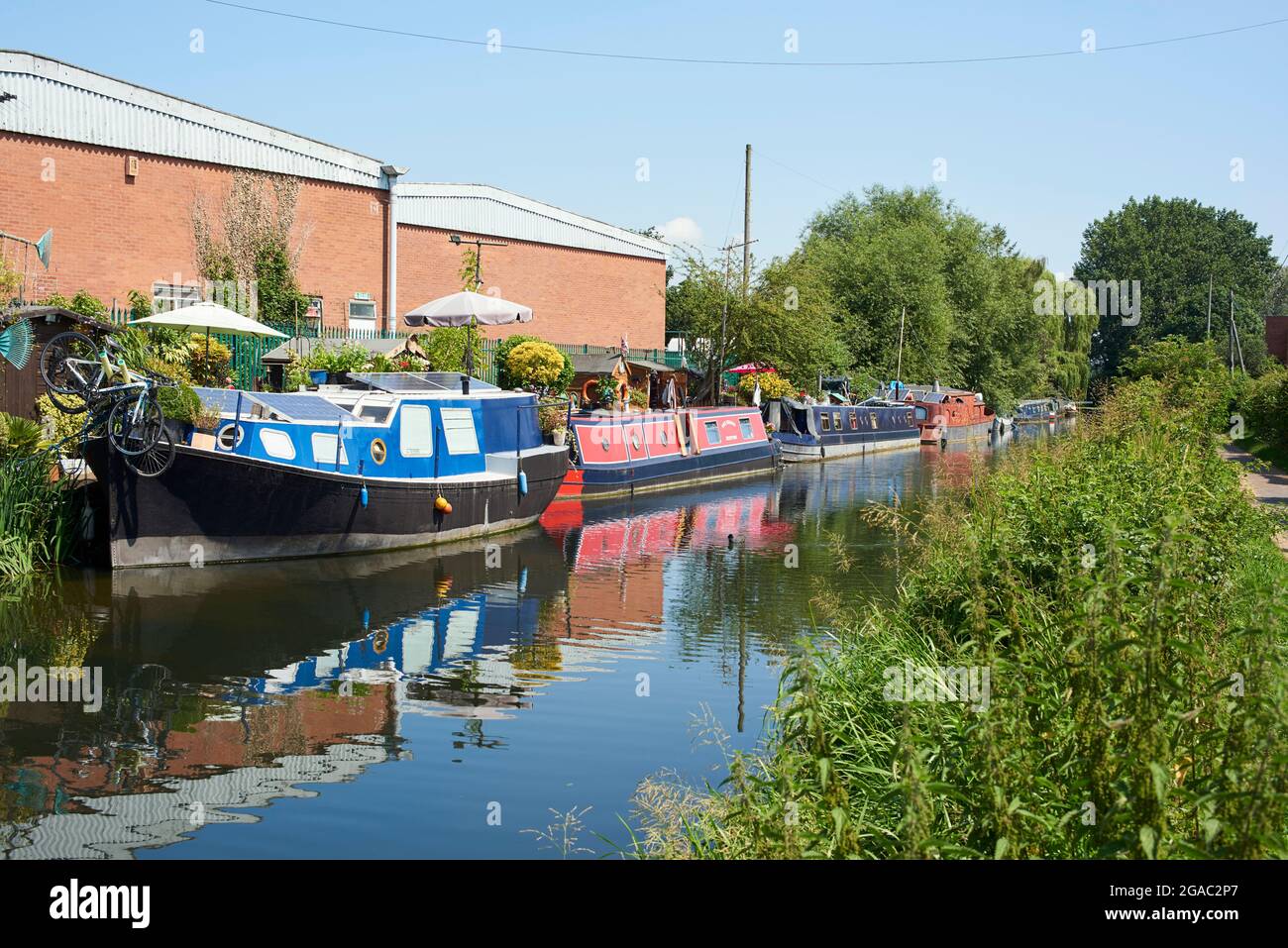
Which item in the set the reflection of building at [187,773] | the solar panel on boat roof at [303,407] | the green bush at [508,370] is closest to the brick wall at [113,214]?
the green bush at [508,370]

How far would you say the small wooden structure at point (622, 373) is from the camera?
32.8 meters

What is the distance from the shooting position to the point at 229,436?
14773mm

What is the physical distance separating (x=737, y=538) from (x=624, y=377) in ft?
50.9

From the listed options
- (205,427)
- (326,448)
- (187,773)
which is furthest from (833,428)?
(187,773)

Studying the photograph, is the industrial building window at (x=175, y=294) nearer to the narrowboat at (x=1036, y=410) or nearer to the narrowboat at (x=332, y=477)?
the narrowboat at (x=332, y=477)

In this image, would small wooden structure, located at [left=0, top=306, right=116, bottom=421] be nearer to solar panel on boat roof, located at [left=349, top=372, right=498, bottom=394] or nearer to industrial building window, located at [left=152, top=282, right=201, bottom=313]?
solar panel on boat roof, located at [left=349, top=372, right=498, bottom=394]

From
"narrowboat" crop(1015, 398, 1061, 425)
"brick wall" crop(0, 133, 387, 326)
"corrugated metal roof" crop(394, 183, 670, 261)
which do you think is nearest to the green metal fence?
"brick wall" crop(0, 133, 387, 326)

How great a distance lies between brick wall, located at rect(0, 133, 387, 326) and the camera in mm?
24172

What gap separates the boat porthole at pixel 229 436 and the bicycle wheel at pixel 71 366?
1467 millimetres

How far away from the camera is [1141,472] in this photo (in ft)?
35.3

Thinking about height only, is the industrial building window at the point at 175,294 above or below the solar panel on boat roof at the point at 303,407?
above

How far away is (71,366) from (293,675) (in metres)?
5.57

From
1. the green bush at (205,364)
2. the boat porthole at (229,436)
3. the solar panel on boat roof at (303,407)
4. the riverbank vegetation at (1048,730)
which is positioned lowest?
the riverbank vegetation at (1048,730)
